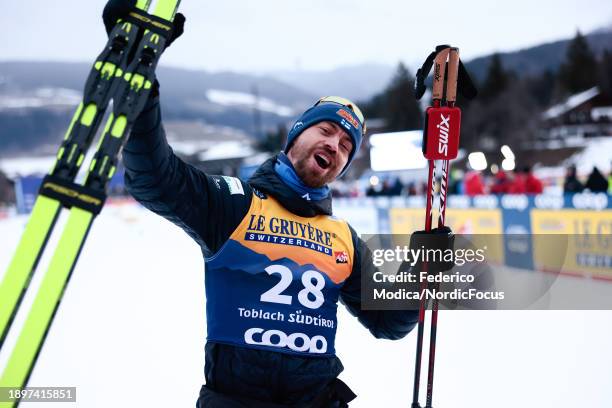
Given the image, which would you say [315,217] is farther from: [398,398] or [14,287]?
[398,398]

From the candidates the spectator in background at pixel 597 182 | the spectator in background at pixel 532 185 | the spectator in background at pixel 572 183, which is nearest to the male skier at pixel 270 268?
the spectator in background at pixel 532 185

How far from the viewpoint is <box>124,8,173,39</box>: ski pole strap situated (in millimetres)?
1573

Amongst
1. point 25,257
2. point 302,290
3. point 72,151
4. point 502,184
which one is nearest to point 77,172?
point 72,151

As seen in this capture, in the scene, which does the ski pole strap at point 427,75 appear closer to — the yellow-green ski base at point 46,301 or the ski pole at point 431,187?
the ski pole at point 431,187

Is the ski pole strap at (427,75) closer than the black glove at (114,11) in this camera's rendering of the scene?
No

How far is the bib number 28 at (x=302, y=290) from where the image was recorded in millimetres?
2068

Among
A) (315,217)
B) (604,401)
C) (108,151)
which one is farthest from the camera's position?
(604,401)

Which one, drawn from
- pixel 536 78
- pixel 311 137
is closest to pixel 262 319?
pixel 311 137

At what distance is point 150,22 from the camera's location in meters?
1.58

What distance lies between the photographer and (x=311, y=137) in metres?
2.31

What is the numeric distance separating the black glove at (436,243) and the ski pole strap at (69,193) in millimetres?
1262

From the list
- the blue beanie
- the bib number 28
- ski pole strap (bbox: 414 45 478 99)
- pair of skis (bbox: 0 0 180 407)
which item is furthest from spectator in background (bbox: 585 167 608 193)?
pair of skis (bbox: 0 0 180 407)

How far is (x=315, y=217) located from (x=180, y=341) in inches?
147

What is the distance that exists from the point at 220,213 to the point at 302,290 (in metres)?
0.43
